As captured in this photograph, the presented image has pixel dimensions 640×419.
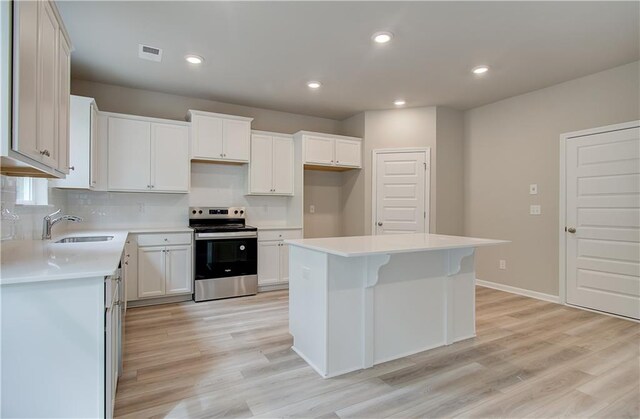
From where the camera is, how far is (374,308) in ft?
7.76

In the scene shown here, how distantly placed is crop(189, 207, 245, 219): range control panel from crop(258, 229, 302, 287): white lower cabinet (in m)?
0.49

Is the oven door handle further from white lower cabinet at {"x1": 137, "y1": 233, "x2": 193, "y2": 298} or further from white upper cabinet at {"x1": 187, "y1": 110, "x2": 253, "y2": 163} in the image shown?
white upper cabinet at {"x1": 187, "y1": 110, "x2": 253, "y2": 163}

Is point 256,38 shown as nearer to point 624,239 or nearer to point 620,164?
point 620,164

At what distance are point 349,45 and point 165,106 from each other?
100 inches

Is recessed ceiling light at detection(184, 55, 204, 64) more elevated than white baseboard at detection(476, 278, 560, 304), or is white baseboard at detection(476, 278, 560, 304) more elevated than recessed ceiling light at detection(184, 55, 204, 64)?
recessed ceiling light at detection(184, 55, 204, 64)

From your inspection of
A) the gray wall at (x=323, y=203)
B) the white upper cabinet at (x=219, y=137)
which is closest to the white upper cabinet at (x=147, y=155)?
the white upper cabinet at (x=219, y=137)

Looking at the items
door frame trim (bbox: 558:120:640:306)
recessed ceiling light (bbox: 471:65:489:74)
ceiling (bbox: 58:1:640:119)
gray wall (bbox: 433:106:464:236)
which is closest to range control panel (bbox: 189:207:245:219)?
ceiling (bbox: 58:1:640:119)

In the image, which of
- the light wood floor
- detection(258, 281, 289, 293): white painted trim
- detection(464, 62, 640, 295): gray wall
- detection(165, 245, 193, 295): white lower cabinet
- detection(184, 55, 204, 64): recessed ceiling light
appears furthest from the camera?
detection(258, 281, 289, 293): white painted trim

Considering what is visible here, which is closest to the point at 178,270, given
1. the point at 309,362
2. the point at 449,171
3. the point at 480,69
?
the point at 309,362

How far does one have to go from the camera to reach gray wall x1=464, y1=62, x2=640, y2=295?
3.52m

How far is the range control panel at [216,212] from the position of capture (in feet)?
14.1

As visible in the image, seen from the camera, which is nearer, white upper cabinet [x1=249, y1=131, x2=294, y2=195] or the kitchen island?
the kitchen island

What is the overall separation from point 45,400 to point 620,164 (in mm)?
4757

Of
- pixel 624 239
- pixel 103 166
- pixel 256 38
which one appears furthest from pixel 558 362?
pixel 103 166
